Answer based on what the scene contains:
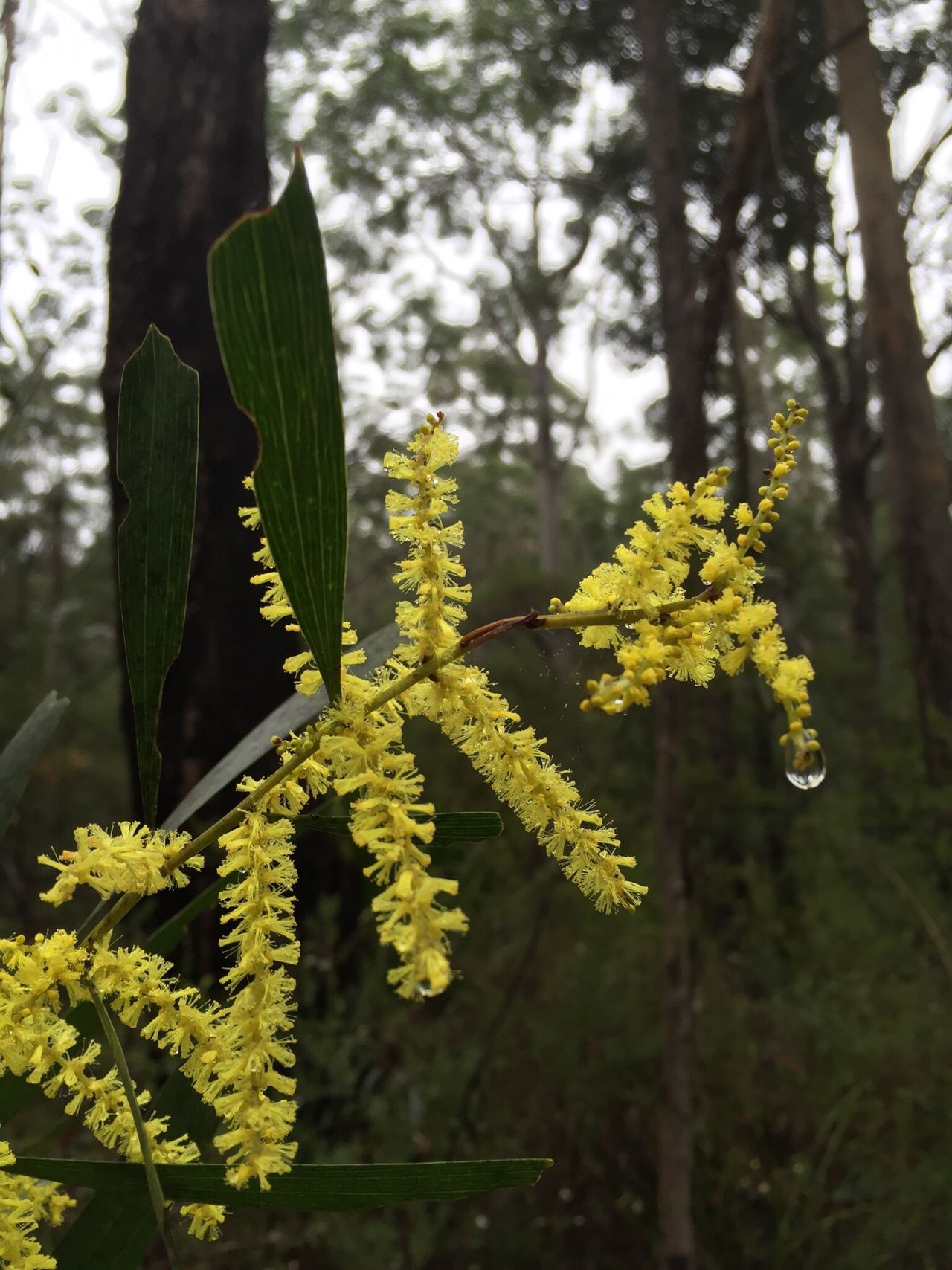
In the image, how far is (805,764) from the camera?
51 cm

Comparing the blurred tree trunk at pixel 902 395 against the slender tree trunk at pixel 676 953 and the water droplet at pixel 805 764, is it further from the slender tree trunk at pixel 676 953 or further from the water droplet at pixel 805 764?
the water droplet at pixel 805 764

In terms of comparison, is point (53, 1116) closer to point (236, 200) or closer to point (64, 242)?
point (236, 200)

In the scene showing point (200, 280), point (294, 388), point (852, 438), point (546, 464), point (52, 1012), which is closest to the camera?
point (294, 388)

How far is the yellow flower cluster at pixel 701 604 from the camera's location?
484 millimetres

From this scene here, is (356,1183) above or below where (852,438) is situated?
below

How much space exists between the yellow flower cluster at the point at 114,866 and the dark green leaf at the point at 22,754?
0.19m

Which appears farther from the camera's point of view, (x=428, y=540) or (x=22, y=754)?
(x=22, y=754)

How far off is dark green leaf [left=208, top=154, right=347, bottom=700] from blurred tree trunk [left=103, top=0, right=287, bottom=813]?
148cm

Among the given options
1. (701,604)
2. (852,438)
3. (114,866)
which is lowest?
(114,866)

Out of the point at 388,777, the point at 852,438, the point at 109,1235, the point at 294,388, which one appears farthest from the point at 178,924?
the point at 852,438

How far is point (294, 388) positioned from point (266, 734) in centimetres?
25

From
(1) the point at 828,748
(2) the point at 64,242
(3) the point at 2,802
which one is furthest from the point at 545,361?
(3) the point at 2,802

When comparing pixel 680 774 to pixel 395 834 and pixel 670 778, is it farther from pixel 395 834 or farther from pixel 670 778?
pixel 395 834

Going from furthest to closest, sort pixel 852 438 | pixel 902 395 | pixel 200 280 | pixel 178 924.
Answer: pixel 852 438 → pixel 902 395 → pixel 200 280 → pixel 178 924
